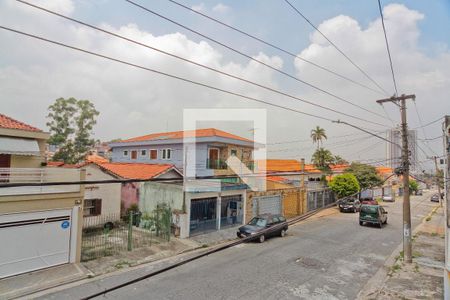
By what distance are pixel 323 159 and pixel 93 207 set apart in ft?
95.8

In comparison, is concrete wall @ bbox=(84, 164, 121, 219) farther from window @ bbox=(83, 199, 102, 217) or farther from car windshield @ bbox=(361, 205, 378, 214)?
car windshield @ bbox=(361, 205, 378, 214)

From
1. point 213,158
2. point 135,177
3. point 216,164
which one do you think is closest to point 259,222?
point 216,164

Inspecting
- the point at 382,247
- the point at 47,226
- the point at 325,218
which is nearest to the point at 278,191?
the point at 325,218

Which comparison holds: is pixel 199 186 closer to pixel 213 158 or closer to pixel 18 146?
pixel 213 158

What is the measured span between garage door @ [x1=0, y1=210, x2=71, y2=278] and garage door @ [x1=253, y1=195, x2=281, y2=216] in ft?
43.0

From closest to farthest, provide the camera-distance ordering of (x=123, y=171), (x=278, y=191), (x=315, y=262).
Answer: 1. (x=315, y=262)
2. (x=123, y=171)
3. (x=278, y=191)

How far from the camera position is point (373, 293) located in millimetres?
9328

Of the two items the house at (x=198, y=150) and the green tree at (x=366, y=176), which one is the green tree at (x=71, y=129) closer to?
the house at (x=198, y=150)

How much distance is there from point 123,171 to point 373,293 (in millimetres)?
17949

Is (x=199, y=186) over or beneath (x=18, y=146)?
beneath

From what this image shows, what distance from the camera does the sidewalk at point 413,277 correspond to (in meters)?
9.27

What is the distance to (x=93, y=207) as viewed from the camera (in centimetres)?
1694

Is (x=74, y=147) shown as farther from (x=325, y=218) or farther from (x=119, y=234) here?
(x=325, y=218)

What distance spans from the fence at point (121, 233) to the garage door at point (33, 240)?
132 cm
